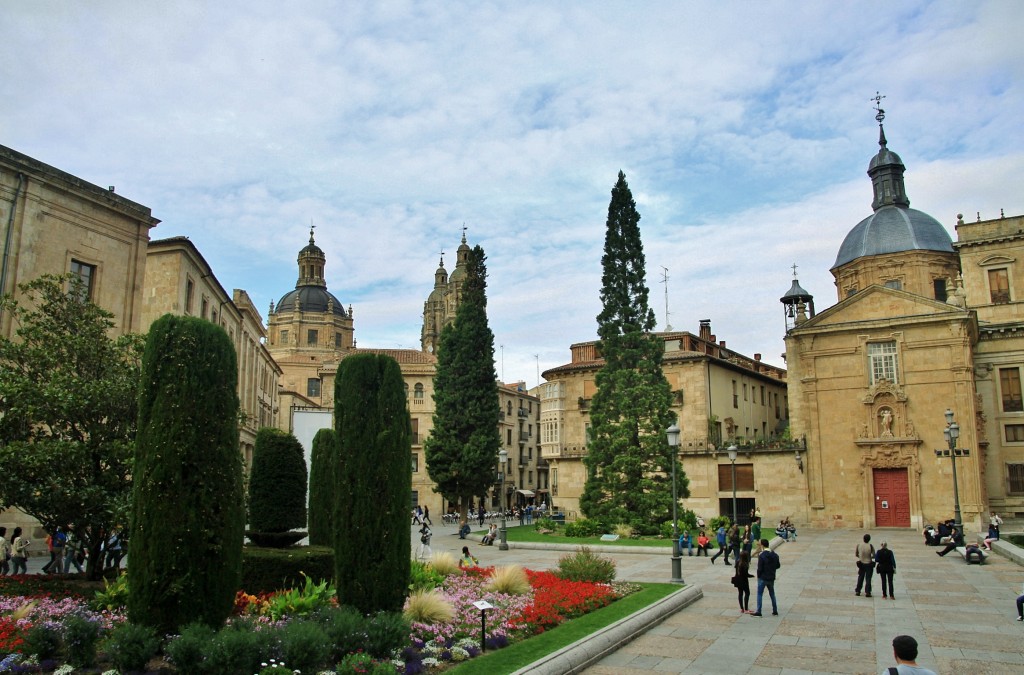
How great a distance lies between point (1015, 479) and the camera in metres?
40.2

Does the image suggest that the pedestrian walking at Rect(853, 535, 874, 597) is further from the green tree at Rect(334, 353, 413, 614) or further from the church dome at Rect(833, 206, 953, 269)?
the church dome at Rect(833, 206, 953, 269)

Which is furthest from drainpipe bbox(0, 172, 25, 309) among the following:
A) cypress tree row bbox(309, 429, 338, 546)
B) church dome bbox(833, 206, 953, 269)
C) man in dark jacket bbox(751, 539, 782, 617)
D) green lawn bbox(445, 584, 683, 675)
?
church dome bbox(833, 206, 953, 269)

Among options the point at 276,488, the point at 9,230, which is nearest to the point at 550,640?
the point at 276,488

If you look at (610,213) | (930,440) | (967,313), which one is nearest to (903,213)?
(967,313)

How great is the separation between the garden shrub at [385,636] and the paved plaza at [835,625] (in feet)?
9.37

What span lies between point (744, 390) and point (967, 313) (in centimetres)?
1719

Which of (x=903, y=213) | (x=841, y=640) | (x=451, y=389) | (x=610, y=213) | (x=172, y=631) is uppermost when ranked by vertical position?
(x=903, y=213)

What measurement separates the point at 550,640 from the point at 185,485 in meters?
6.28

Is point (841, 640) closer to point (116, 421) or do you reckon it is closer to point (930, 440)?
point (116, 421)

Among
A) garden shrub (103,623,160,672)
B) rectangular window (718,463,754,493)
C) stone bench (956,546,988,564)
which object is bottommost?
stone bench (956,546,988,564)

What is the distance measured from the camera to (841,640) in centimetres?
1288

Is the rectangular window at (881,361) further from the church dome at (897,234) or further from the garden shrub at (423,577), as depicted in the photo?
the garden shrub at (423,577)

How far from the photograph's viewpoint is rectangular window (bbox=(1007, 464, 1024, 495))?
131 feet

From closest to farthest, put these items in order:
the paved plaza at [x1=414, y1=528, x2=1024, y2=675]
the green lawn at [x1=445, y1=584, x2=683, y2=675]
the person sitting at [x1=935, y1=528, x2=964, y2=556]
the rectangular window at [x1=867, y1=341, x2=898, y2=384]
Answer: the green lawn at [x1=445, y1=584, x2=683, y2=675]
the paved plaza at [x1=414, y1=528, x2=1024, y2=675]
the person sitting at [x1=935, y1=528, x2=964, y2=556]
the rectangular window at [x1=867, y1=341, x2=898, y2=384]
